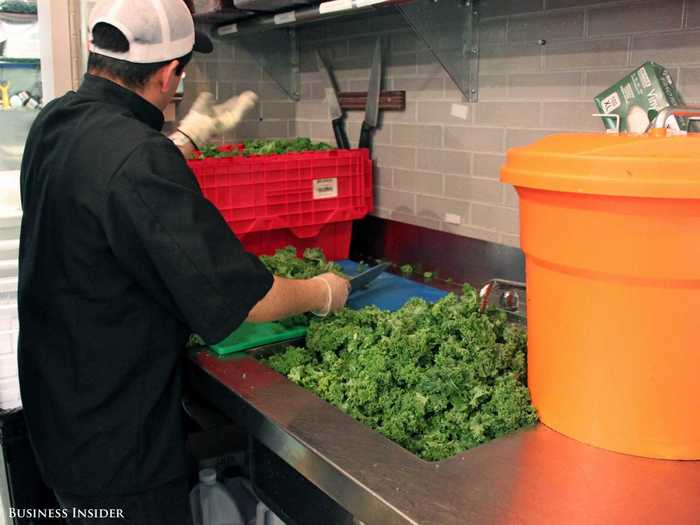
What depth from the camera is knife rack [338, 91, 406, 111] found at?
2338 millimetres

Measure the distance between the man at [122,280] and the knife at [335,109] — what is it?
3.73 ft

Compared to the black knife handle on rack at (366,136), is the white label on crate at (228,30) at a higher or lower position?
higher

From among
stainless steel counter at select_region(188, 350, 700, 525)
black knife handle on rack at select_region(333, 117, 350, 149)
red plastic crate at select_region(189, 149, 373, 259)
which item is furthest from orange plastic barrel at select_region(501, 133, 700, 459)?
black knife handle on rack at select_region(333, 117, 350, 149)

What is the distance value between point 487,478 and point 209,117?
151 centimetres

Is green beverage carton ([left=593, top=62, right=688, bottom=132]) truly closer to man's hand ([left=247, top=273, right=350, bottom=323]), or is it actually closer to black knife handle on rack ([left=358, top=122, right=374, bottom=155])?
Result: man's hand ([left=247, top=273, right=350, bottom=323])

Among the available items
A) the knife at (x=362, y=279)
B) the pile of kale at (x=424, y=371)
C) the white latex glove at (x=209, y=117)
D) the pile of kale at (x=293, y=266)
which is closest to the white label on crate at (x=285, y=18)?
the white latex glove at (x=209, y=117)

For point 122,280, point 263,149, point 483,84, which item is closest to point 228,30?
point 263,149

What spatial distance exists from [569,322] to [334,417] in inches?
17.2

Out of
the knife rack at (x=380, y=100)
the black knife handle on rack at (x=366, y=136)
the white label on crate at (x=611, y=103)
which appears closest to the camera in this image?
the white label on crate at (x=611, y=103)

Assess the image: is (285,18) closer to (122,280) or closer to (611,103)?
(611,103)

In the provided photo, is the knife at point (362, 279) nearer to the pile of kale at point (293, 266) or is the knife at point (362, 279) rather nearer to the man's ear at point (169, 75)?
the pile of kale at point (293, 266)

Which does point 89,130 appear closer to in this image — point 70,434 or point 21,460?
point 70,434

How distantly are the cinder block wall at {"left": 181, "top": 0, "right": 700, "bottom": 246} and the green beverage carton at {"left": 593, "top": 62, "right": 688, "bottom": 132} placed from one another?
0.08 ft

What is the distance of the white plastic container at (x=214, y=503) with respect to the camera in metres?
2.09
